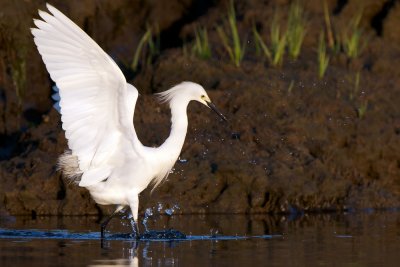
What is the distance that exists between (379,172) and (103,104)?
5.13 m

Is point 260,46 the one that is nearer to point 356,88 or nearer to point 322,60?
point 322,60

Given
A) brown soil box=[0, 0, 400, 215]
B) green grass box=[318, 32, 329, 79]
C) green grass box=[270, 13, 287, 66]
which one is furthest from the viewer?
green grass box=[270, 13, 287, 66]

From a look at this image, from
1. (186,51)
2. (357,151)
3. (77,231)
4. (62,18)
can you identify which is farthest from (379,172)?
(62,18)

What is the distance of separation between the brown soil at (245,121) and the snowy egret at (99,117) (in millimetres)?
1886

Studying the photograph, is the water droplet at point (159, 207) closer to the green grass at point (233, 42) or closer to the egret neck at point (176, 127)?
the egret neck at point (176, 127)

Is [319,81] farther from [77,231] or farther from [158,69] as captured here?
[77,231]

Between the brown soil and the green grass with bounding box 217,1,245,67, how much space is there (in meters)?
0.13

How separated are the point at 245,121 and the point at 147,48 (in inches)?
132

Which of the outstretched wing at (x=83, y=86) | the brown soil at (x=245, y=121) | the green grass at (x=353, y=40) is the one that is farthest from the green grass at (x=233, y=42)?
the outstretched wing at (x=83, y=86)

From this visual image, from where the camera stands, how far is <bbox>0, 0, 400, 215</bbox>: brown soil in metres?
12.9

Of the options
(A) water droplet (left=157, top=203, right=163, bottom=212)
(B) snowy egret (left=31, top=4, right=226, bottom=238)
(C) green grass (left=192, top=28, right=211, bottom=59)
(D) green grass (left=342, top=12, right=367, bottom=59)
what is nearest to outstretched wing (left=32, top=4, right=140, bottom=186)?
(B) snowy egret (left=31, top=4, right=226, bottom=238)

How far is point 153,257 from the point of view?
8.90 m

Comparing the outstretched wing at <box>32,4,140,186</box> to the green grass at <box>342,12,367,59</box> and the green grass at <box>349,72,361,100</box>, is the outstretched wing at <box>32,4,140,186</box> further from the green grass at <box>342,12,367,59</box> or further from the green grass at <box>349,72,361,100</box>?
the green grass at <box>342,12,367,59</box>

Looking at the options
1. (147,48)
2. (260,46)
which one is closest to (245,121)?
(260,46)
